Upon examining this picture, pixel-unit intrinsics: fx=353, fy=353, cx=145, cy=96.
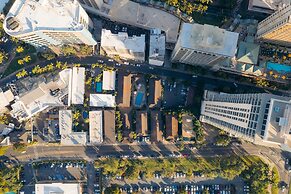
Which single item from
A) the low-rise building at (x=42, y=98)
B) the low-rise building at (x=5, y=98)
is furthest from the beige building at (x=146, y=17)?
the low-rise building at (x=5, y=98)

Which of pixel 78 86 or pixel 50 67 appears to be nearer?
pixel 50 67

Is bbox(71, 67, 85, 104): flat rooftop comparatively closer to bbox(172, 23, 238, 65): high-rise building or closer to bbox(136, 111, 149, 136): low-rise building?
bbox(136, 111, 149, 136): low-rise building

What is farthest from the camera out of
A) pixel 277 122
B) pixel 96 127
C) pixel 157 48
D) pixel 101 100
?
pixel 101 100

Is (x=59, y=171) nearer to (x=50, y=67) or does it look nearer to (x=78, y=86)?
(x=78, y=86)

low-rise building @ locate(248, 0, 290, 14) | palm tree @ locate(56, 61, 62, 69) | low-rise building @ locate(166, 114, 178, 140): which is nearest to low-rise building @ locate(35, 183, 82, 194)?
low-rise building @ locate(166, 114, 178, 140)

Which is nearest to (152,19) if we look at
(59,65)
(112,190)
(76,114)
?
(59,65)

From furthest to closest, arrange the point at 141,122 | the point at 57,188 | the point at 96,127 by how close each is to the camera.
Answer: the point at 96,127 < the point at 141,122 < the point at 57,188
